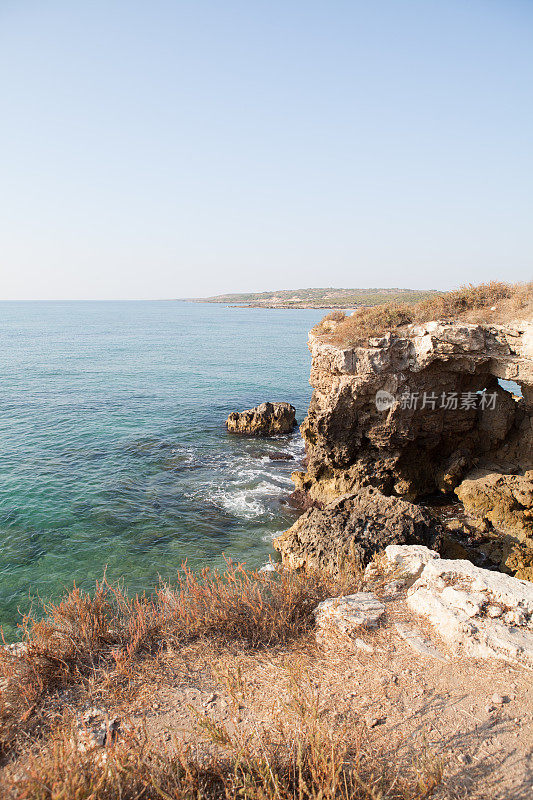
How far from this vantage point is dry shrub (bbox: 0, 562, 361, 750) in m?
5.45

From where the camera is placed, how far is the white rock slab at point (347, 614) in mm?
6195

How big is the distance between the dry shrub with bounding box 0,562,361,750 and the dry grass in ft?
32.9

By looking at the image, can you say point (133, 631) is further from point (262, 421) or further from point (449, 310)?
point (262, 421)

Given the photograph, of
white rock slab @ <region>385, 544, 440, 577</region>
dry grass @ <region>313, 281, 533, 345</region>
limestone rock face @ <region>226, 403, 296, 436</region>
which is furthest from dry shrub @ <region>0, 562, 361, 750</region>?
limestone rock face @ <region>226, 403, 296, 436</region>

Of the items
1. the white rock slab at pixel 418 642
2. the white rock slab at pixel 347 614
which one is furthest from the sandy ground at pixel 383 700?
the white rock slab at pixel 347 614

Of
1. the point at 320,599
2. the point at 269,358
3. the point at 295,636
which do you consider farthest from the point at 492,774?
the point at 269,358

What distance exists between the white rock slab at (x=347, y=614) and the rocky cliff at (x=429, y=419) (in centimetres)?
837

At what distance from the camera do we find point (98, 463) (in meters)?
19.0

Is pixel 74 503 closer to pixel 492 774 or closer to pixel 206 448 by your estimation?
pixel 206 448

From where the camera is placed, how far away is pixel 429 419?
15.8m

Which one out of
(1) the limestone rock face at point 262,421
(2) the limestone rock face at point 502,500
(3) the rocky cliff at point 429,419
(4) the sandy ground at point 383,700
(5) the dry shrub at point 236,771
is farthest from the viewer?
(1) the limestone rock face at point 262,421

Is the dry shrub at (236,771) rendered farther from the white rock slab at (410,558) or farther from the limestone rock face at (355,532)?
the limestone rock face at (355,532)

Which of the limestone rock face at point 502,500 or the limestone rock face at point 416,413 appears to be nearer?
the limestone rock face at point 502,500

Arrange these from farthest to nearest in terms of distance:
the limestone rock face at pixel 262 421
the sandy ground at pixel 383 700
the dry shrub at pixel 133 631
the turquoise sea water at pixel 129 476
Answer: the limestone rock face at pixel 262 421
the turquoise sea water at pixel 129 476
the dry shrub at pixel 133 631
the sandy ground at pixel 383 700
